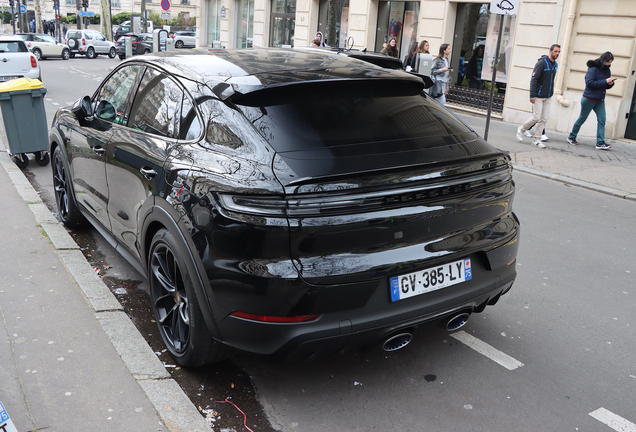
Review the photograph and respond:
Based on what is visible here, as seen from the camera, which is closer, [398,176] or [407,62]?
[398,176]

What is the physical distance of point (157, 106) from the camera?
147 inches

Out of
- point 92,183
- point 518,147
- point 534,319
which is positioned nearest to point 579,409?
point 534,319

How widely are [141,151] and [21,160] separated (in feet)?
18.1

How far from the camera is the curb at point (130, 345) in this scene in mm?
2936

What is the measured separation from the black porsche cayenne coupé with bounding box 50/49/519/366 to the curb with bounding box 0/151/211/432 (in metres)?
0.19

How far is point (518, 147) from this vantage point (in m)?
11.6

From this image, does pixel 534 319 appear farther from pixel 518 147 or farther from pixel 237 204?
pixel 518 147

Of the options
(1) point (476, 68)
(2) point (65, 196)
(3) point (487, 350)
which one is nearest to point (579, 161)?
(1) point (476, 68)

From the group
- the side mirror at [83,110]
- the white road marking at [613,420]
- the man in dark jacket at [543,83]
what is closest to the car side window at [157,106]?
the side mirror at [83,110]

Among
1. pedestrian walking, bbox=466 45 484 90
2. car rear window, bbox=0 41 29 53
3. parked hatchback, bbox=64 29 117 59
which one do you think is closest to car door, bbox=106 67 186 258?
pedestrian walking, bbox=466 45 484 90

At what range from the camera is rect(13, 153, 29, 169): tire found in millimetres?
8211

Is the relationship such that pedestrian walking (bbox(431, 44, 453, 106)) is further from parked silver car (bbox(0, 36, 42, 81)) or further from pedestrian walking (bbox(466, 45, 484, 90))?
parked silver car (bbox(0, 36, 42, 81))

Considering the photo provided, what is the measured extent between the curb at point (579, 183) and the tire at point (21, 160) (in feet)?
24.4

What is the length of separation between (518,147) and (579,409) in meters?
9.06
